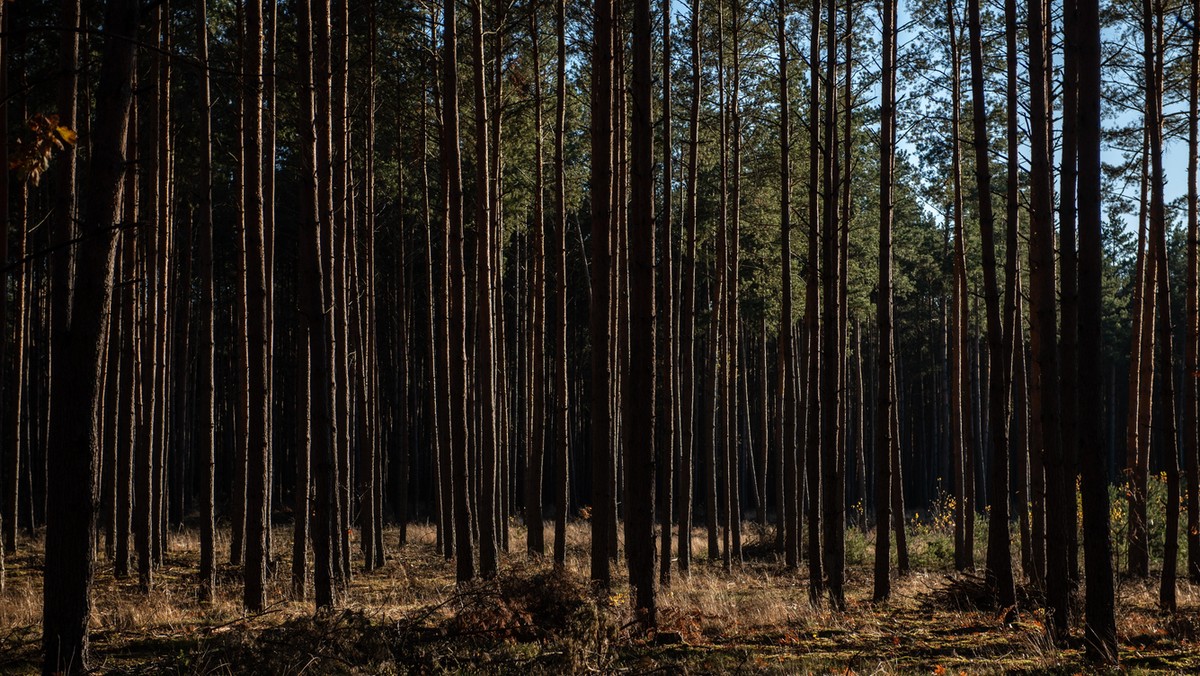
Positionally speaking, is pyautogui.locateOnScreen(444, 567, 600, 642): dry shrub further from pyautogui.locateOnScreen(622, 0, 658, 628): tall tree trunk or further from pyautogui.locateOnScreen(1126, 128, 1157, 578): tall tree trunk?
pyautogui.locateOnScreen(1126, 128, 1157, 578): tall tree trunk

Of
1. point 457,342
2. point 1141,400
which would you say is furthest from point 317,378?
point 1141,400

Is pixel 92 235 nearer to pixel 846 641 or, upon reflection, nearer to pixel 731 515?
pixel 846 641

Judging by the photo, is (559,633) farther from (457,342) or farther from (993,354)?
(993,354)

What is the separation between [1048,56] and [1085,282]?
15.0ft

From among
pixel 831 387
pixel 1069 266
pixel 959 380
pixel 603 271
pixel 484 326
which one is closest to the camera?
pixel 1069 266

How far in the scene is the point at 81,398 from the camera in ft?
19.6

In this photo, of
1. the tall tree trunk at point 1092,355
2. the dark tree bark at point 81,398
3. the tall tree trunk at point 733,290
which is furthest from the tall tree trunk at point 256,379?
the tall tree trunk at point 733,290

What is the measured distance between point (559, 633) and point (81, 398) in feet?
14.3

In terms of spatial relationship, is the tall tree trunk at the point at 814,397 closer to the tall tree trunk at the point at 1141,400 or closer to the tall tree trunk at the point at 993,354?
the tall tree trunk at the point at 993,354

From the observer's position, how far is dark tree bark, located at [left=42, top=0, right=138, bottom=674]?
5.95 m

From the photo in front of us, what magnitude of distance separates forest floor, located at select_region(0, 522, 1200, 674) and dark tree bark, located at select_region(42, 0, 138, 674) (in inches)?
24.4

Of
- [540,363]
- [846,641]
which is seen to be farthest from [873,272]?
[846,641]

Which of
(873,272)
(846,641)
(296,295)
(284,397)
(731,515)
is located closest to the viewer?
(846,641)

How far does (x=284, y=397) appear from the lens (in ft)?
112
